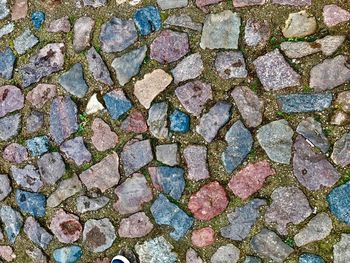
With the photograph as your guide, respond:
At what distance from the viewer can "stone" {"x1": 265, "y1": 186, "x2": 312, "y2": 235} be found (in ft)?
8.61

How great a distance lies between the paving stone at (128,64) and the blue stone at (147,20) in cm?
9

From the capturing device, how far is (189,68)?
2.78 metres

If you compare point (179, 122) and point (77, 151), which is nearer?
point (179, 122)

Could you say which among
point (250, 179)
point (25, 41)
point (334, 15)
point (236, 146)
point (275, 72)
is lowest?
point (250, 179)

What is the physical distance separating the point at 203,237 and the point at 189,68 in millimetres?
813

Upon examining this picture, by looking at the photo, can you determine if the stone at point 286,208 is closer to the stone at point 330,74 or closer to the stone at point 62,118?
the stone at point 330,74

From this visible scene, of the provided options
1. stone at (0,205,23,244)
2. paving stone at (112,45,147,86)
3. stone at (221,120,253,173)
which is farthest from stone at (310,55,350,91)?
stone at (0,205,23,244)

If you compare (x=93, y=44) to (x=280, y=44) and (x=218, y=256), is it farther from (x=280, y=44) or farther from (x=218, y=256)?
(x=218, y=256)

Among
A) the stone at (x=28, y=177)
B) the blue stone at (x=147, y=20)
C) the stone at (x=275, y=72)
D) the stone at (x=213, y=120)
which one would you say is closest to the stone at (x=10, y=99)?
the stone at (x=28, y=177)

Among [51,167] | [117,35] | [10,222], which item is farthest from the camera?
[10,222]

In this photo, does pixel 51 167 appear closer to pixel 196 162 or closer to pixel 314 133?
pixel 196 162

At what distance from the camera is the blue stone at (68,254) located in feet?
9.73

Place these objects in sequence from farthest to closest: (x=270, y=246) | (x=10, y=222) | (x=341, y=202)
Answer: (x=10, y=222), (x=270, y=246), (x=341, y=202)

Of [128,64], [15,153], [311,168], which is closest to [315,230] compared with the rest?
[311,168]
